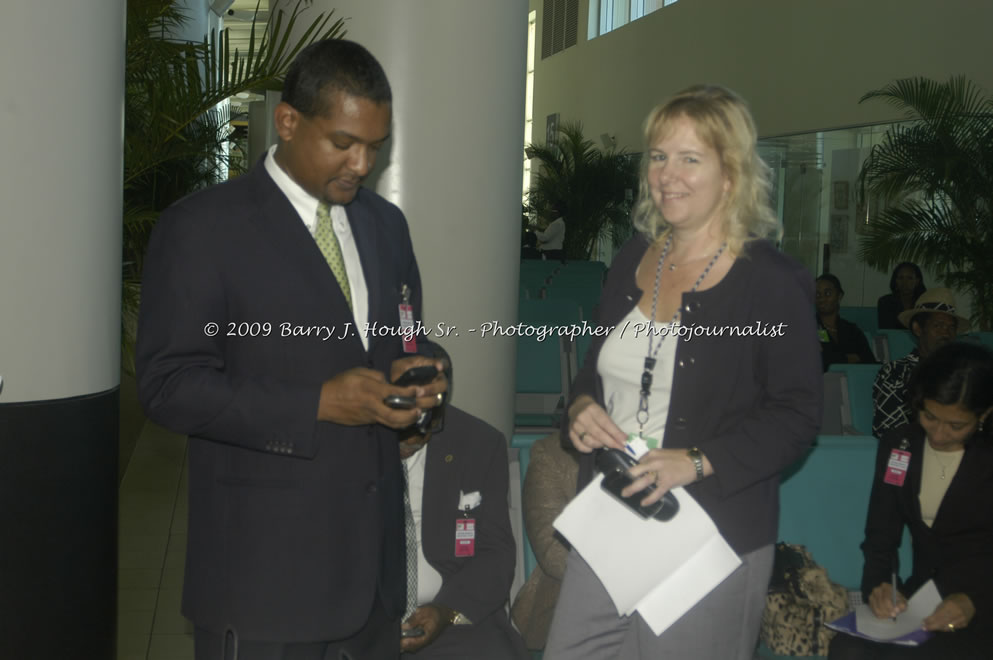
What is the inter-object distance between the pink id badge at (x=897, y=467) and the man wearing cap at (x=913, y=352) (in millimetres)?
1479

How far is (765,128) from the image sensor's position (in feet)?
48.3

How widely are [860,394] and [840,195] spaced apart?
790 centimetres

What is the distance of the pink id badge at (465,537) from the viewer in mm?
2887

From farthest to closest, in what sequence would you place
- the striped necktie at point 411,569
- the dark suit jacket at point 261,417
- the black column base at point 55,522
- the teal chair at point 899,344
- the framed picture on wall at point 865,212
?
the framed picture on wall at point 865,212 → the teal chair at point 899,344 → the striped necktie at point 411,569 → the black column base at point 55,522 → the dark suit jacket at point 261,417

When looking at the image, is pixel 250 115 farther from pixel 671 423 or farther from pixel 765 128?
pixel 765 128

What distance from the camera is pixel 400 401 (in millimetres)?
1676

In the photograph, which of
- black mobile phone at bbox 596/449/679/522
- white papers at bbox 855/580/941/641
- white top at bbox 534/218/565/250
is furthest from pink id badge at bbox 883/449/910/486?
white top at bbox 534/218/565/250

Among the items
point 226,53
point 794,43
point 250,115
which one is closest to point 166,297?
point 226,53

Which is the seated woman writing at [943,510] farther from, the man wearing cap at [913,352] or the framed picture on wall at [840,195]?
the framed picture on wall at [840,195]

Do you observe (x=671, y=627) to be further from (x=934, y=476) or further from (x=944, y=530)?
(x=934, y=476)

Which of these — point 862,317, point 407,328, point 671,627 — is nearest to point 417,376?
point 407,328

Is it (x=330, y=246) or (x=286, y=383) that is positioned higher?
(x=330, y=246)

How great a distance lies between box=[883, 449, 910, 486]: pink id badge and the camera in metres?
3.36

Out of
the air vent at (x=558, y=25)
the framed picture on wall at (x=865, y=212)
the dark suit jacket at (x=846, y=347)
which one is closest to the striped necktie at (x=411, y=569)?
the dark suit jacket at (x=846, y=347)
